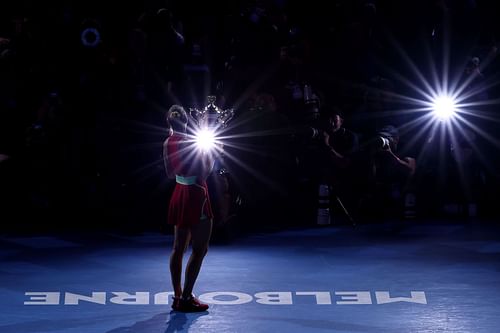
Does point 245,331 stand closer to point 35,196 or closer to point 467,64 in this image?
point 35,196

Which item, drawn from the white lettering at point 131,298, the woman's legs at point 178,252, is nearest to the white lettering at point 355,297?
the woman's legs at point 178,252

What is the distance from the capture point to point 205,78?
1298 cm

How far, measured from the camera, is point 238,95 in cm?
1304

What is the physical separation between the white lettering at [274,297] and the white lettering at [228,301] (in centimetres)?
9

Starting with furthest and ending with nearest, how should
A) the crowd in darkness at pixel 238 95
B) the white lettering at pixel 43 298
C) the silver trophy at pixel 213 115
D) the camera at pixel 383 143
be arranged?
the camera at pixel 383 143 → the crowd in darkness at pixel 238 95 → the silver trophy at pixel 213 115 → the white lettering at pixel 43 298

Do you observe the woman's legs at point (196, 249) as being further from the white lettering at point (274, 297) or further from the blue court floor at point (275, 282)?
the white lettering at point (274, 297)

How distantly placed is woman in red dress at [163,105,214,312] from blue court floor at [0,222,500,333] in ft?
0.87

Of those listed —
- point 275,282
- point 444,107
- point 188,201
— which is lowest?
point 275,282

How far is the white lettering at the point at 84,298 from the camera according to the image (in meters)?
8.09

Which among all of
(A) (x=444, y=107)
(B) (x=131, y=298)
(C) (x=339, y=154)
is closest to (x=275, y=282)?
(B) (x=131, y=298)

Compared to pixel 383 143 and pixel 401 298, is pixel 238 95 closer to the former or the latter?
pixel 383 143

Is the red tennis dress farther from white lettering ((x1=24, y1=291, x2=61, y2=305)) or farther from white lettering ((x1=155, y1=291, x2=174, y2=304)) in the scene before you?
white lettering ((x1=24, y1=291, x2=61, y2=305))

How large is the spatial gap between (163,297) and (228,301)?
56cm

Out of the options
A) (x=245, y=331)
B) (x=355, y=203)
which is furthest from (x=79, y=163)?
(x=245, y=331)
